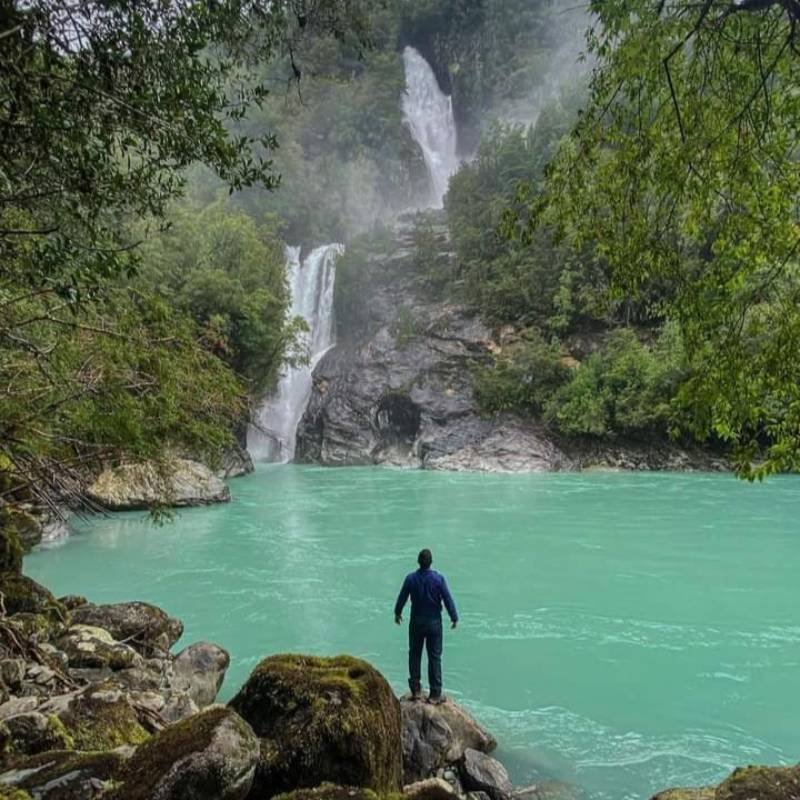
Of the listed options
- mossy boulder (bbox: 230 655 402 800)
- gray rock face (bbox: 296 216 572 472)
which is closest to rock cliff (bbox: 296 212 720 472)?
gray rock face (bbox: 296 216 572 472)

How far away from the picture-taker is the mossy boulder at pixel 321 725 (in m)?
3.53

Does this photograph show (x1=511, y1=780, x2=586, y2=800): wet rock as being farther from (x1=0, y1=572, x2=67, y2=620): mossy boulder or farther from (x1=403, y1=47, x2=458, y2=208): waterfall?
(x1=403, y1=47, x2=458, y2=208): waterfall

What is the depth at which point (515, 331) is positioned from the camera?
1366 inches

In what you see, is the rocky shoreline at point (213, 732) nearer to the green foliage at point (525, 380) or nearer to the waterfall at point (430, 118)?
the green foliage at point (525, 380)

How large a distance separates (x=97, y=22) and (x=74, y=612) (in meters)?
6.40

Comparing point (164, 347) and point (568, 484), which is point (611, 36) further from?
point (568, 484)

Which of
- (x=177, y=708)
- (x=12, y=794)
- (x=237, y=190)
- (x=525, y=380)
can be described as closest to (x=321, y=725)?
(x=12, y=794)

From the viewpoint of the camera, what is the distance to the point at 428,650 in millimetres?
6438

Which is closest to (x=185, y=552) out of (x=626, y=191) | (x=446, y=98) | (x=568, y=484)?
(x=626, y=191)

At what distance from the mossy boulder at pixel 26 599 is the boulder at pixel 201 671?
65.2 inches

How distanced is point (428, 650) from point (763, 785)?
→ 13.0 ft

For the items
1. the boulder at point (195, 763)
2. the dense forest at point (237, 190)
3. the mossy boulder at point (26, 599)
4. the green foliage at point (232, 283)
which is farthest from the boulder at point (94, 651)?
the green foliage at point (232, 283)

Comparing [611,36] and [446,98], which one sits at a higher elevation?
[446,98]

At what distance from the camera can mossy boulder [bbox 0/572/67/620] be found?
7191mm
